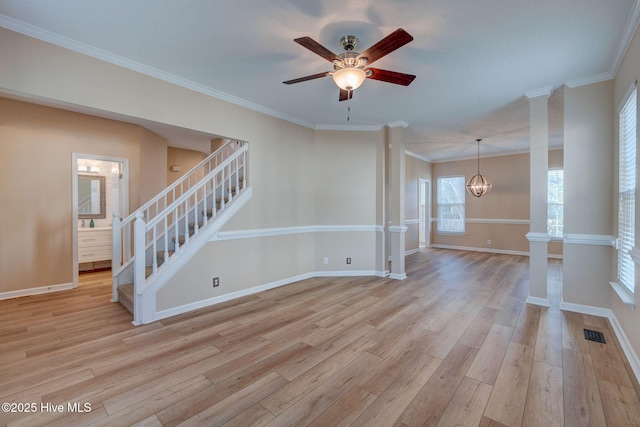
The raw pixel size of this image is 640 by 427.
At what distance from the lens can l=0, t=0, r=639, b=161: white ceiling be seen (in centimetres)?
200

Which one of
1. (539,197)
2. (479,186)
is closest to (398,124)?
(539,197)

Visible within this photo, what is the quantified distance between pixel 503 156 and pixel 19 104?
9721 mm

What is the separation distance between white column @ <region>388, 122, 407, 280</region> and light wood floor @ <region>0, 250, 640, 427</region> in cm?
124

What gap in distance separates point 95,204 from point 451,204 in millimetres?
9095

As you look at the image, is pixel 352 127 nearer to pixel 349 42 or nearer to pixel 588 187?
pixel 349 42

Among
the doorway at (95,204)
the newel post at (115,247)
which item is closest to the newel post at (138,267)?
the newel post at (115,247)

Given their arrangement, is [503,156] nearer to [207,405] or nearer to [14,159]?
[207,405]

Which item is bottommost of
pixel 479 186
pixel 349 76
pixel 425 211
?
pixel 425 211

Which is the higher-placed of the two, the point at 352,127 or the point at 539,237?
the point at 352,127

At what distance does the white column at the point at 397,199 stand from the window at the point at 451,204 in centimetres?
415

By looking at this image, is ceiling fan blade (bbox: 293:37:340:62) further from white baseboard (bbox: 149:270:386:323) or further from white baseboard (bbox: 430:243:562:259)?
white baseboard (bbox: 430:243:562:259)

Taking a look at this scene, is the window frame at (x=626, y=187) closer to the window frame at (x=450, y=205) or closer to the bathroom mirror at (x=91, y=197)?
the window frame at (x=450, y=205)

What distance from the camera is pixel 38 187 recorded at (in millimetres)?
3916

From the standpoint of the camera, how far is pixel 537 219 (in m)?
3.42
